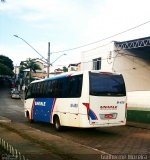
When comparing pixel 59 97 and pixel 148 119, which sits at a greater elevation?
pixel 59 97

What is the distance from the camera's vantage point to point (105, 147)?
1280 cm

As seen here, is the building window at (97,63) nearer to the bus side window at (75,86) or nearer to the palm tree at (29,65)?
the bus side window at (75,86)

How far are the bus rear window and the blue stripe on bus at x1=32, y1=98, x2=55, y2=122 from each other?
3.87 metres

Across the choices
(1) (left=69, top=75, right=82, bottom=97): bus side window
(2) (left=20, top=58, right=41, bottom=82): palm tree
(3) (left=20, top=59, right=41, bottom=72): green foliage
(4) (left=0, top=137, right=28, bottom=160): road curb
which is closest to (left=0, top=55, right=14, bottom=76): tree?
(2) (left=20, top=58, right=41, bottom=82): palm tree

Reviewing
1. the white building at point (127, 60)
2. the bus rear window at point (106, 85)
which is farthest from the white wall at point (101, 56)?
the bus rear window at point (106, 85)

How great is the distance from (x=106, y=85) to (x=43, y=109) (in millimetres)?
5749

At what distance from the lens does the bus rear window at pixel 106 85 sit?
50.7 ft

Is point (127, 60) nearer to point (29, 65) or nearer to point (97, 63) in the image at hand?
point (97, 63)

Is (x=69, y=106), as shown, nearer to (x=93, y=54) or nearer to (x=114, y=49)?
(x=114, y=49)

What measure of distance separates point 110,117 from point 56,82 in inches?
164

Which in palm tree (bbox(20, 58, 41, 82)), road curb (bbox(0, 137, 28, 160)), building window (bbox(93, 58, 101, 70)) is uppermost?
palm tree (bbox(20, 58, 41, 82))

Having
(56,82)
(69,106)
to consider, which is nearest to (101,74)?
(69,106)

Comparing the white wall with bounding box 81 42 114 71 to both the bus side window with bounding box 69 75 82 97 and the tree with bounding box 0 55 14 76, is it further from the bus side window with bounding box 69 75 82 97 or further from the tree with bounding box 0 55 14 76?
the tree with bounding box 0 55 14 76

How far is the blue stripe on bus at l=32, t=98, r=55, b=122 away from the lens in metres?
19.1
